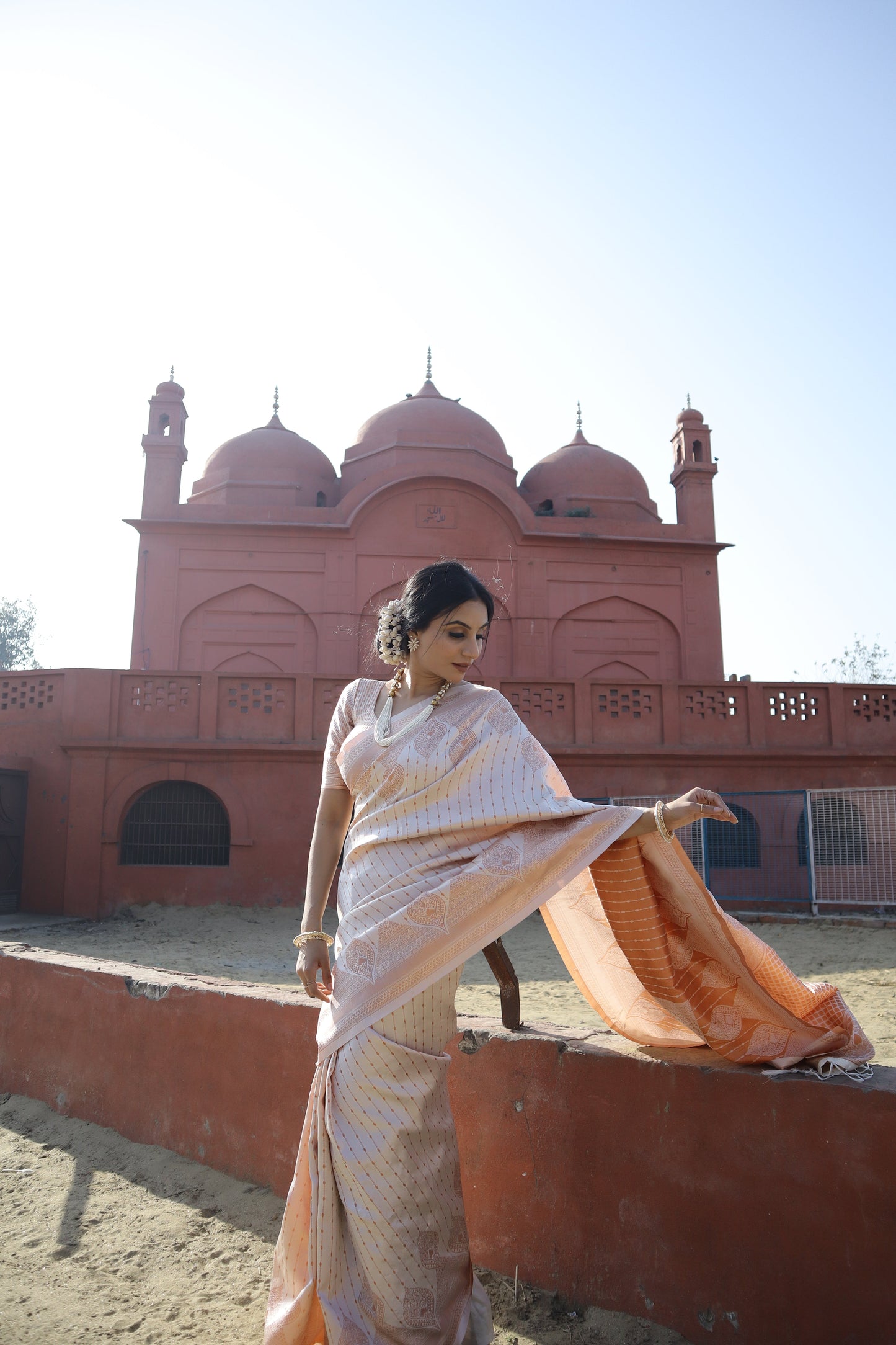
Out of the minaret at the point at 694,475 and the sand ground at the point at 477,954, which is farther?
the minaret at the point at 694,475

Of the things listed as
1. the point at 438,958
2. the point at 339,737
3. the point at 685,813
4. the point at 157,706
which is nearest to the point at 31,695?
the point at 157,706

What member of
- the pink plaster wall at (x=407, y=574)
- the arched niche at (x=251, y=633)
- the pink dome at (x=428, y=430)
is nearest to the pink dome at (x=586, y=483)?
the pink dome at (x=428, y=430)

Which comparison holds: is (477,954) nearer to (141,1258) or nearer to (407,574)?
(141,1258)

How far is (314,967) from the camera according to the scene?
6.87 ft

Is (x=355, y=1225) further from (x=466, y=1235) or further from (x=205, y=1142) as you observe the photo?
(x=205, y=1142)

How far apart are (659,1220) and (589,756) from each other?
9.15 metres

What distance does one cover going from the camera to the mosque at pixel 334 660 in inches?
423

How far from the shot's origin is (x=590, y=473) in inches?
674

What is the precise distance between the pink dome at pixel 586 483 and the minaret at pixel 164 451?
6147 millimetres

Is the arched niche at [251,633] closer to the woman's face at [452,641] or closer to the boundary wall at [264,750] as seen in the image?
the boundary wall at [264,750]

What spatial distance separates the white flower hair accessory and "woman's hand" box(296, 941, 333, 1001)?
2.17 ft

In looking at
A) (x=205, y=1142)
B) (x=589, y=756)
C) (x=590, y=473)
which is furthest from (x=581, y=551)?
(x=205, y=1142)

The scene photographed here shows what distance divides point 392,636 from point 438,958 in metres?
0.73

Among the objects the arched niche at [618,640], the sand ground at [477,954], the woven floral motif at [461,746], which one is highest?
the arched niche at [618,640]
